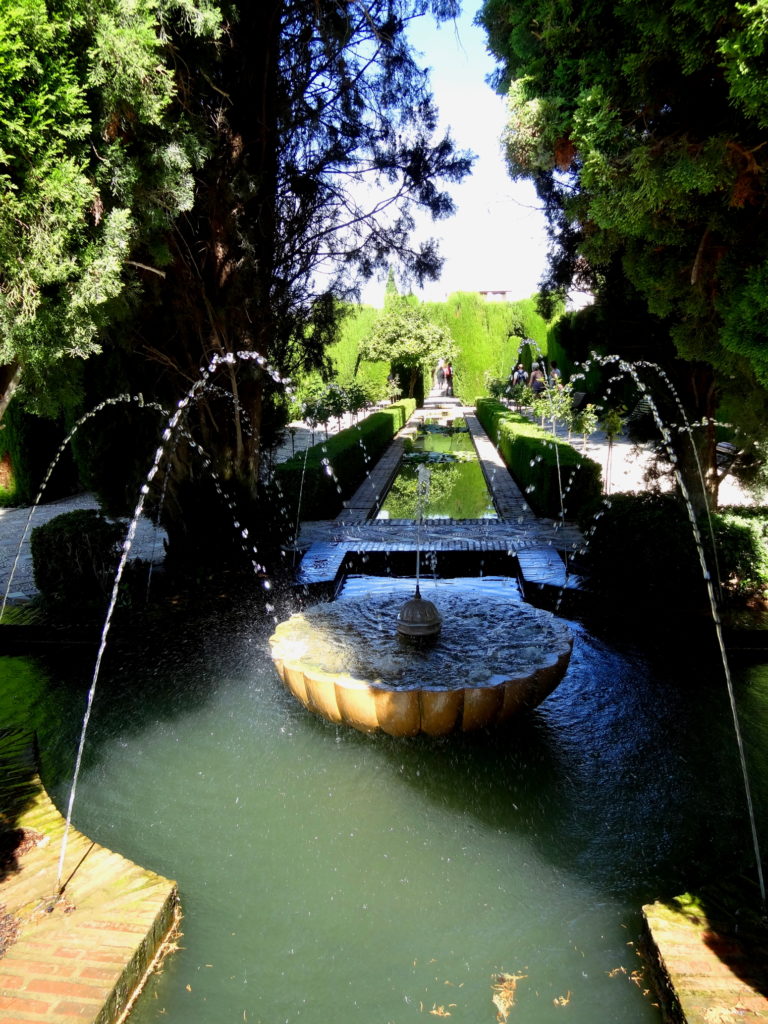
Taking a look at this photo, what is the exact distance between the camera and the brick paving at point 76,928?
2043 mm

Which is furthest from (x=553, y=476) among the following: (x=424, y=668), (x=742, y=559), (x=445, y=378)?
(x=445, y=378)

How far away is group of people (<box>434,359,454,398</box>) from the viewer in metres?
37.4

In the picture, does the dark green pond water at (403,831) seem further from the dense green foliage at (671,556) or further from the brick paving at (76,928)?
the dense green foliage at (671,556)

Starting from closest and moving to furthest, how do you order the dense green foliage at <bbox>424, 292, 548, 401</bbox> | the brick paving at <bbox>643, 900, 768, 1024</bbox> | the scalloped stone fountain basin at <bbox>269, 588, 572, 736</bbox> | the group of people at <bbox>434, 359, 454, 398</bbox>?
the brick paving at <bbox>643, 900, 768, 1024</bbox>
the scalloped stone fountain basin at <bbox>269, 588, 572, 736</bbox>
the dense green foliage at <bbox>424, 292, 548, 401</bbox>
the group of people at <bbox>434, 359, 454, 398</bbox>

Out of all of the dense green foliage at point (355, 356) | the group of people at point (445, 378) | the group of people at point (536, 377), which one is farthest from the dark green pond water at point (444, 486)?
the group of people at point (445, 378)

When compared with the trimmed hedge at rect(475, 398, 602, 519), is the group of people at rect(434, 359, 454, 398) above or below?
above

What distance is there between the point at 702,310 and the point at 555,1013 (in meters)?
3.41

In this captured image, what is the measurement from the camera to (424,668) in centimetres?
375

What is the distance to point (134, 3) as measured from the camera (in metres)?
3.45

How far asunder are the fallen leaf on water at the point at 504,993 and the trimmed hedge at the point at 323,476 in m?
6.57

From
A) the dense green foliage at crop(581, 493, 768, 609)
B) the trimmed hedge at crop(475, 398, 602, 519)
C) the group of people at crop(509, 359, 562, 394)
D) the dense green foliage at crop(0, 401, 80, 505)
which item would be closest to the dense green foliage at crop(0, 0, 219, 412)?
the dense green foliage at crop(581, 493, 768, 609)

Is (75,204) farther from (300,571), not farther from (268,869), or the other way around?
(300,571)

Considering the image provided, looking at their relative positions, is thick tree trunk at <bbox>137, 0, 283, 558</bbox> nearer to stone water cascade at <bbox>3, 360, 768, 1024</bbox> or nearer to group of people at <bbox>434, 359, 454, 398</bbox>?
stone water cascade at <bbox>3, 360, 768, 1024</bbox>

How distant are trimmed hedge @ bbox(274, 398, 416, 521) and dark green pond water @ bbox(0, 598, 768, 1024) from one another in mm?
4208
